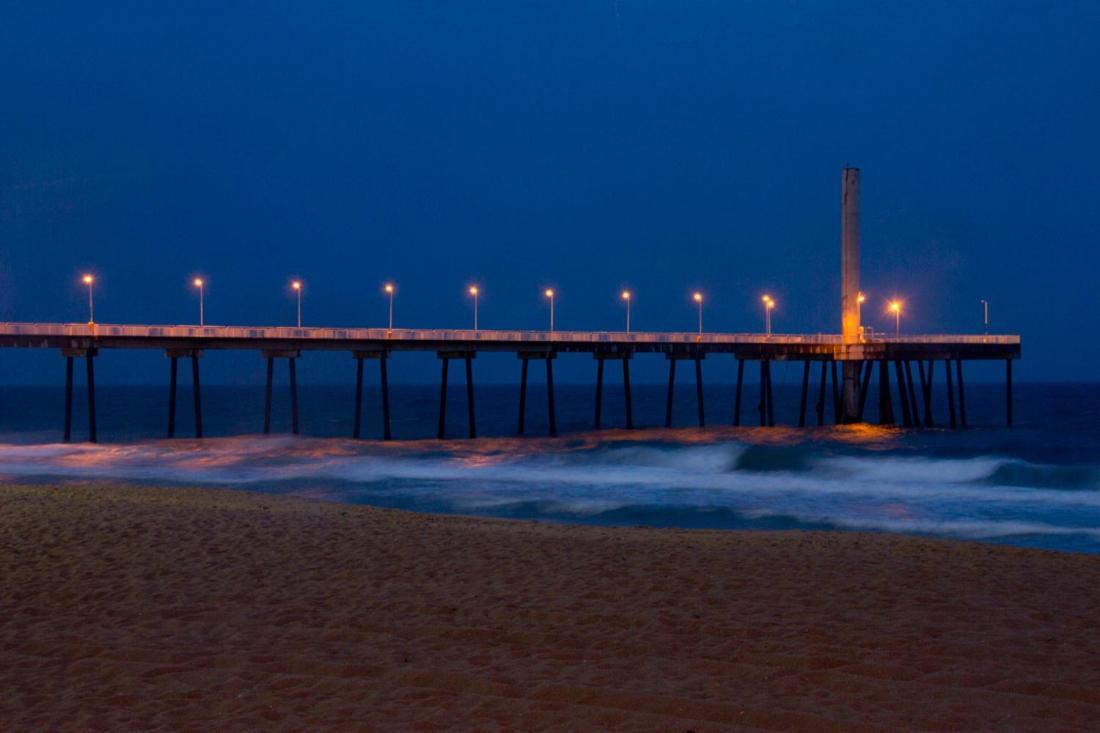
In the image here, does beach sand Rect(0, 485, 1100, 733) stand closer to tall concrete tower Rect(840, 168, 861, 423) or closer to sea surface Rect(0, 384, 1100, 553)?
sea surface Rect(0, 384, 1100, 553)

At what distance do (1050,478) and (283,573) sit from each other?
81.9ft

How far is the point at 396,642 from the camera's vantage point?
304 inches

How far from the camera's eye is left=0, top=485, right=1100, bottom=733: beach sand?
19.9 feet

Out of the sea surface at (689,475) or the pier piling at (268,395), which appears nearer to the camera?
the sea surface at (689,475)

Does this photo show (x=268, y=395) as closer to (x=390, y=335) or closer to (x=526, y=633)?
(x=390, y=335)

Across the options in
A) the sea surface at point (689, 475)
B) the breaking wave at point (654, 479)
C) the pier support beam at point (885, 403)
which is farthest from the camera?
the pier support beam at point (885, 403)

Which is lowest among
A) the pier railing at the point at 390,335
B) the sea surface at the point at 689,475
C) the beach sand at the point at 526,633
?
the sea surface at the point at 689,475

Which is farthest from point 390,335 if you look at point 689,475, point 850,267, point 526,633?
point 526,633

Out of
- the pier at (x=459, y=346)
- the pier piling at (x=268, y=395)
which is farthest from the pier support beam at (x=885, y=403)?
the pier piling at (x=268, y=395)

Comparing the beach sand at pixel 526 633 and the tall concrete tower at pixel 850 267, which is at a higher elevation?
the tall concrete tower at pixel 850 267

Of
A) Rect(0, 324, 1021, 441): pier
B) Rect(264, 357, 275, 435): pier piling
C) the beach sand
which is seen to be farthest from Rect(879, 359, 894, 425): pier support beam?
the beach sand

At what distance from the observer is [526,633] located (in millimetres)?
7988

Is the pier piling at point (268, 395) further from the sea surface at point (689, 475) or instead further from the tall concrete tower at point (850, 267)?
the tall concrete tower at point (850, 267)

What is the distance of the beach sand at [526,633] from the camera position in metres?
6.07
